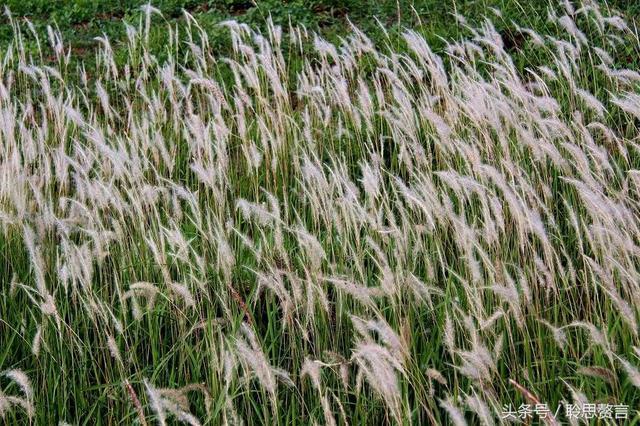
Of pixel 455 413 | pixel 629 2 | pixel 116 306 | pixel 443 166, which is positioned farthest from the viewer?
pixel 629 2

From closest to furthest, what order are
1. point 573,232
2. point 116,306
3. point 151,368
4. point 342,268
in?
point 151,368
point 342,268
point 116,306
point 573,232

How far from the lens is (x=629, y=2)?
658 centimetres

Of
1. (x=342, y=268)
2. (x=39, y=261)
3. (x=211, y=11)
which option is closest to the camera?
(x=39, y=261)

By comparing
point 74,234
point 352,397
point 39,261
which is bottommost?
point 352,397

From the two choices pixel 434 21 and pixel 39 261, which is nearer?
pixel 39 261

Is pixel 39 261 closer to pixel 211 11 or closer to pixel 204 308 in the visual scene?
pixel 204 308

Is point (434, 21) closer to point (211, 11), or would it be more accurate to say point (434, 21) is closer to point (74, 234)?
point (211, 11)

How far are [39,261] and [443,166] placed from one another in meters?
2.25

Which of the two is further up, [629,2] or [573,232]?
[629,2]

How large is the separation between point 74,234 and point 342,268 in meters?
1.44


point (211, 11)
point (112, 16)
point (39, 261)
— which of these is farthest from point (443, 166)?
point (112, 16)

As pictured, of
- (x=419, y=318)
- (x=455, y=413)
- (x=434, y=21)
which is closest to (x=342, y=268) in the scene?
(x=419, y=318)

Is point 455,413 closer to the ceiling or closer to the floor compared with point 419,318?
closer to the ceiling

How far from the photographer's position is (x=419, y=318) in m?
2.83
